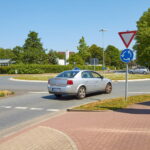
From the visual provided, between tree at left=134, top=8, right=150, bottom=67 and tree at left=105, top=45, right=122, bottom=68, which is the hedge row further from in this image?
tree at left=105, top=45, right=122, bottom=68

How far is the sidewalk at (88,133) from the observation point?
16.1 ft

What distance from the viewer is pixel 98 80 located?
13391 millimetres

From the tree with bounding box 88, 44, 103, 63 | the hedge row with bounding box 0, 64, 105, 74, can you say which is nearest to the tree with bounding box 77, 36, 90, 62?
the hedge row with bounding box 0, 64, 105, 74

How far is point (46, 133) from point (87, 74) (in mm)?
7317

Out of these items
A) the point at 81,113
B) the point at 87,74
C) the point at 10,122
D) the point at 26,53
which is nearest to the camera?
the point at 10,122

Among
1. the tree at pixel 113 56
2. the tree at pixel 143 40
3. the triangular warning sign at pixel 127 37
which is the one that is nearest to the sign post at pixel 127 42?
the triangular warning sign at pixel 127 37

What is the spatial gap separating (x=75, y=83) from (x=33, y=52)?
54454mm

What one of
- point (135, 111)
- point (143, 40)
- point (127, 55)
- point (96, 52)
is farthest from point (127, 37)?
point (96, 52)

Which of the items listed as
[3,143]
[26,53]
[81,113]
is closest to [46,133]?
[3,143]

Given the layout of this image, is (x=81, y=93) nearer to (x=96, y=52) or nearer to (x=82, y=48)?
(x=82, y=48)

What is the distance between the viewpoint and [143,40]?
1913 inches

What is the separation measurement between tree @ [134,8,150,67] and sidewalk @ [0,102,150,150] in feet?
139

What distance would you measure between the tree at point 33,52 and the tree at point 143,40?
88.6 ft

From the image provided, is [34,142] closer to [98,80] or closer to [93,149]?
[93,149]
